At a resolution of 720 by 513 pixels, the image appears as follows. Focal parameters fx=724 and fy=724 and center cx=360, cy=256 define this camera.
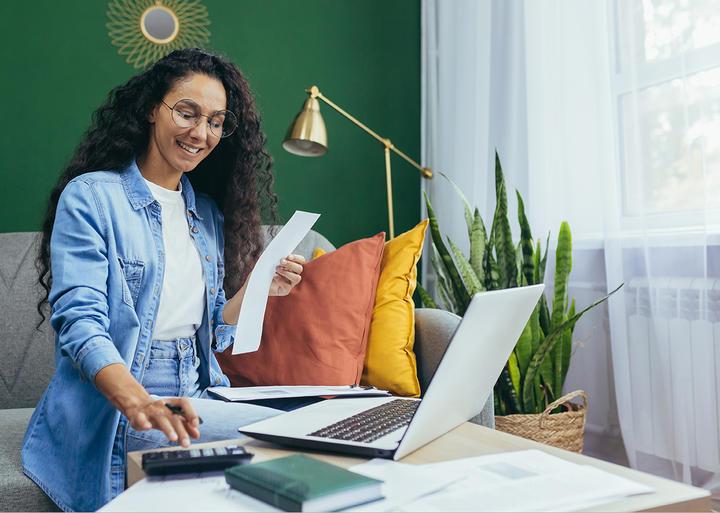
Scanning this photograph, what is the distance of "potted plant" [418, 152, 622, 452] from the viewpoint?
2059 mm

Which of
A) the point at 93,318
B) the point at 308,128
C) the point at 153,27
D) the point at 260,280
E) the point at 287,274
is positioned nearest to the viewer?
the point at 93,318

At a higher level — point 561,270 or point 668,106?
point 668,106

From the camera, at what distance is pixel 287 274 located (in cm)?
159

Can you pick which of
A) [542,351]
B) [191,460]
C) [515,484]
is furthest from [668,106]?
[191,460]

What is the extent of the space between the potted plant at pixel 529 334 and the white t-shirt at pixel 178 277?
0.82 metres

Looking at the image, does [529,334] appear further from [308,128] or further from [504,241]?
[308,128]

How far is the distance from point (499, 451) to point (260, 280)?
0.62 metres

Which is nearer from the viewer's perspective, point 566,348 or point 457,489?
point 457,489

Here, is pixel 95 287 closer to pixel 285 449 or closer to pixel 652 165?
pixel 285 449

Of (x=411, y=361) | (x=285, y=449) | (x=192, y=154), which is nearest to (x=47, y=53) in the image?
(x=192, y=154)

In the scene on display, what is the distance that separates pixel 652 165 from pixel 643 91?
8.9 inches

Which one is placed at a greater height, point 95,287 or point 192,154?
point 192,154

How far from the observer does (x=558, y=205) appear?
8.14 feet

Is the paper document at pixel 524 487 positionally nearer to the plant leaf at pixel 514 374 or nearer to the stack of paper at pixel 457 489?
the stack of paper at pixel 457 489
